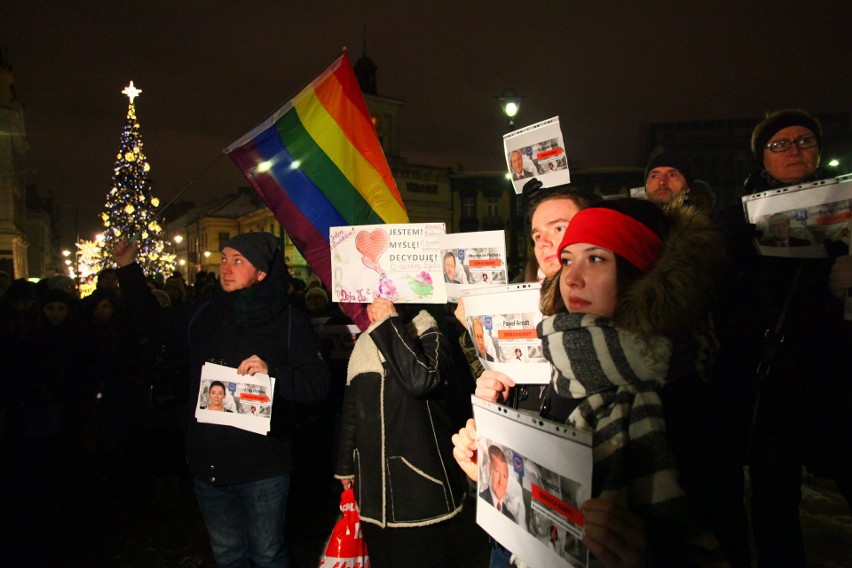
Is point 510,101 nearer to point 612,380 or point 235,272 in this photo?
point 235,272

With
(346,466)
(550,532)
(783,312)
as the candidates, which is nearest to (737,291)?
(783,312)

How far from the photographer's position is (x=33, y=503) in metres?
6.27

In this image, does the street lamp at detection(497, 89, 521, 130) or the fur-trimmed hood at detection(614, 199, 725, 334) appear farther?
the street lamp at detection(497, 89, 521, 130)

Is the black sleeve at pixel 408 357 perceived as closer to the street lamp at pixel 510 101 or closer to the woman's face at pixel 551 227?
the woman's face at pixel 551 227

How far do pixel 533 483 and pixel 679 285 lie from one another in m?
0.70

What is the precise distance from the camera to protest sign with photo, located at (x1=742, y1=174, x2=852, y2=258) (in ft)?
8.75

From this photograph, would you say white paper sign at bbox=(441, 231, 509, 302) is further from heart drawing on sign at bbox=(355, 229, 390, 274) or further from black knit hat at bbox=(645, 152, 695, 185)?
black knit hat at bbox=(645, 152, 695, 185)

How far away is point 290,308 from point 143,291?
3.40 ft

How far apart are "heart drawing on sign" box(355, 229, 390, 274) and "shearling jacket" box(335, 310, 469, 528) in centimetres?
41

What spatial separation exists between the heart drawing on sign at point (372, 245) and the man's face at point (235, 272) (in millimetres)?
743

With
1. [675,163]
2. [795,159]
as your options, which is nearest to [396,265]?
[675,163]

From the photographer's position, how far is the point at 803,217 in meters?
2.80

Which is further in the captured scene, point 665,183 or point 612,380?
point 665,183

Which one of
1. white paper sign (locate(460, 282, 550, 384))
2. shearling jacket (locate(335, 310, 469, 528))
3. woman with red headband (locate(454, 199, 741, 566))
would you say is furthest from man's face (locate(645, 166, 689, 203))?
woman with red headband (locate(454, 199, 741, 566))
